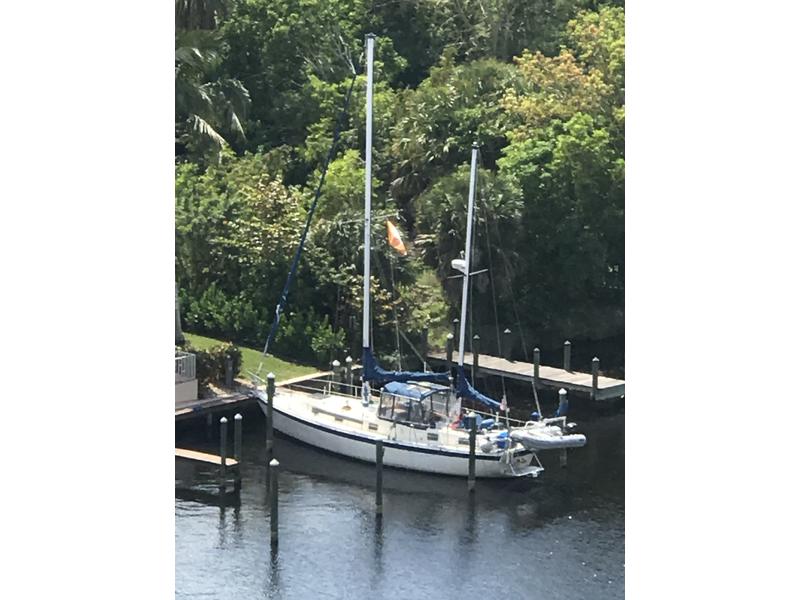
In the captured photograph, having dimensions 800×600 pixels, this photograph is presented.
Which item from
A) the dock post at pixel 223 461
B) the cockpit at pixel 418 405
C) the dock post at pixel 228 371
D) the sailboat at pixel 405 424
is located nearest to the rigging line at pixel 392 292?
the sailboat at pixel 405 424

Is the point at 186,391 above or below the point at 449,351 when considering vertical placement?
below

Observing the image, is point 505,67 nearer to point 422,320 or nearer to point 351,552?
point 422,320

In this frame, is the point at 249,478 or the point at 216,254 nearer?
the point at 249,478

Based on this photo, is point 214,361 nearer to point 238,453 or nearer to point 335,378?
point 335,378

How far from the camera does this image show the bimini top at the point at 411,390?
23.0m


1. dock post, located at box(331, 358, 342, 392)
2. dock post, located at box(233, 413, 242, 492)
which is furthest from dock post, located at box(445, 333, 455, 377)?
dock post, located at box(233, 413, 242, 492)

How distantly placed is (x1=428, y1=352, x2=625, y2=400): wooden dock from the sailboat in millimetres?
3146

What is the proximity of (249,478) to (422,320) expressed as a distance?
6.39 metres

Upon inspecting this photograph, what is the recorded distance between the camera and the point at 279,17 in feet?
109

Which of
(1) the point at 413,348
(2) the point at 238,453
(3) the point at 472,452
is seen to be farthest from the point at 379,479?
(1) the point at 413,348

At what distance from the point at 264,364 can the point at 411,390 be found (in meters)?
4.30

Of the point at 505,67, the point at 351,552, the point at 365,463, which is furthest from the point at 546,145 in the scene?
the point at 351,552

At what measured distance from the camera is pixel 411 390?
23.2m

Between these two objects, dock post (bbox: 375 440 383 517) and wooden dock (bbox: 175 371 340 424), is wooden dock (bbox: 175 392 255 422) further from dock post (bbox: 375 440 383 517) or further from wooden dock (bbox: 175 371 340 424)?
dock post (bbox: 375 440 383 517)
